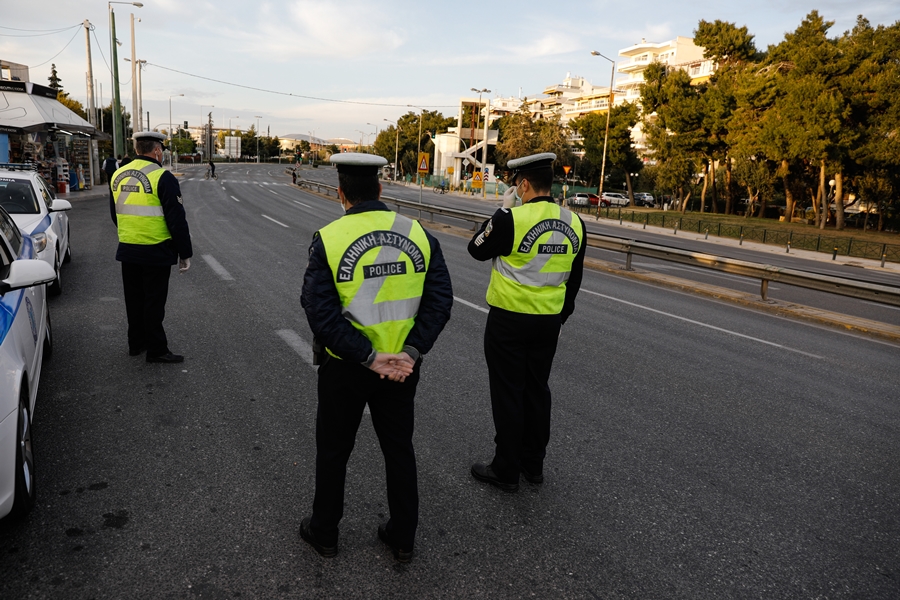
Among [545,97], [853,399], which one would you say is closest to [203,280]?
[853,399]

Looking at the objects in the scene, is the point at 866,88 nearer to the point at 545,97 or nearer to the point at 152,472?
the point at 152,472

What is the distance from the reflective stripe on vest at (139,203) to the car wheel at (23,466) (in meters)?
2.38

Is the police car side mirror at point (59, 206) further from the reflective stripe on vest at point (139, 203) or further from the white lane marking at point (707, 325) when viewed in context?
the white lane marking at point (707, 325)

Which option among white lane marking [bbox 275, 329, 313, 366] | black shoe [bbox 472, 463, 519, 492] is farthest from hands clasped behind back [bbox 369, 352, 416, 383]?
white lane marking [bbox 275, 329, 313, 366]

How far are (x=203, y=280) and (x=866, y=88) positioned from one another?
35959 millimetres

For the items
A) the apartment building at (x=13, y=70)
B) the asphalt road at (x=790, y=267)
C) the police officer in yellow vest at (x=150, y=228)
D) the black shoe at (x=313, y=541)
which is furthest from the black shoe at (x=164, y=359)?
the apartment building at (x=13, y=70)

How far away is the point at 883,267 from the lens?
22969mm

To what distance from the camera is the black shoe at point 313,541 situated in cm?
306

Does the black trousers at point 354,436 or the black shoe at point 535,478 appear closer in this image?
the black trousers at point 354,436

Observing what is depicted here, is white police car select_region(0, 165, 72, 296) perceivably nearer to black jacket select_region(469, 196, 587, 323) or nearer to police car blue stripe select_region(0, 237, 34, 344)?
police car blue stripe select_region(0, 237, 34, 344)

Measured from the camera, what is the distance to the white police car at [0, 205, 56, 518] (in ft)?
9.50

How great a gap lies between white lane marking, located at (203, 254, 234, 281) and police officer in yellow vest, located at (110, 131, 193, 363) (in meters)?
4.32

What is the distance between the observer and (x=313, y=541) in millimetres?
3104

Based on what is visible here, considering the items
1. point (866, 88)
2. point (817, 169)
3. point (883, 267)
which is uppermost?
point (866, 88)
